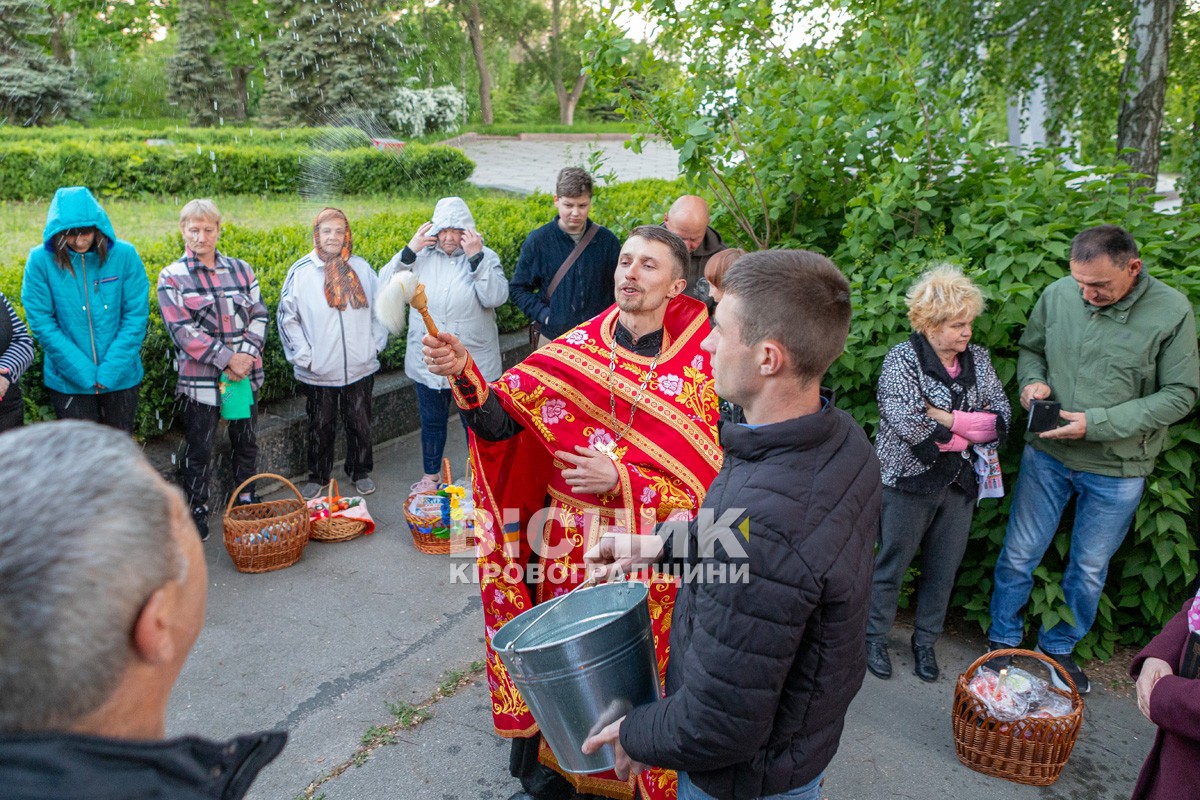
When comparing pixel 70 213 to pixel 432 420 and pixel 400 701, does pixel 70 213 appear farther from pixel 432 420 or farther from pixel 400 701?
pixel 400 701

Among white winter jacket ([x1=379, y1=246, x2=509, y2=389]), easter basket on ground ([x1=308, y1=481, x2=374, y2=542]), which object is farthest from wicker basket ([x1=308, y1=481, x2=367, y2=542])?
white winter jacket ([x1=379, y1=246, x2=509, y2=389])

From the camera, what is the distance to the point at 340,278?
6.14m

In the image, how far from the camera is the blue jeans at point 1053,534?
4312 mm

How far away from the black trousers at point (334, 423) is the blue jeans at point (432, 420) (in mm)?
398

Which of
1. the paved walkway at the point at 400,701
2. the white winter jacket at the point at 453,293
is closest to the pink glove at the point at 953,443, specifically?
the paved walkway at the point at 400,701

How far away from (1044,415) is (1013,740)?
1443 mm

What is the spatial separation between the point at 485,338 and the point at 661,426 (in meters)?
3.30

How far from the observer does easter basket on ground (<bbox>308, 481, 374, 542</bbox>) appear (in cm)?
569

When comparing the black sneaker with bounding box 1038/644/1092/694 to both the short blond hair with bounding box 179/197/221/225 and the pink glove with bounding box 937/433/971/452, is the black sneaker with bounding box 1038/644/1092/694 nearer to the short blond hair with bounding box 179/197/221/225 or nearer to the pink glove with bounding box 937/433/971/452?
the pink glove with bounding box 937/433/971/452

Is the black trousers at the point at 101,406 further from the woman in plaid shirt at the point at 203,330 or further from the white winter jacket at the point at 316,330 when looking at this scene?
the white winter jacket at the point at 316,330

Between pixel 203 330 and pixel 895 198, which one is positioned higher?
pixel 895 198

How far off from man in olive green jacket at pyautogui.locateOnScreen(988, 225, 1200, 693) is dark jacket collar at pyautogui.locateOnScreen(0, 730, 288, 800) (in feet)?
12.8

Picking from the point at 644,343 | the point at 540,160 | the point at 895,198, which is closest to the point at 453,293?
the point at 895,198

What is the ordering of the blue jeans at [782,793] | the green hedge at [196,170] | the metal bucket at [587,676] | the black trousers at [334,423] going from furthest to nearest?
the green hedge at [196,170]
the black trousers at [334,423]
the metal bucket at [587,676]
the blue jeans at [782,793]
